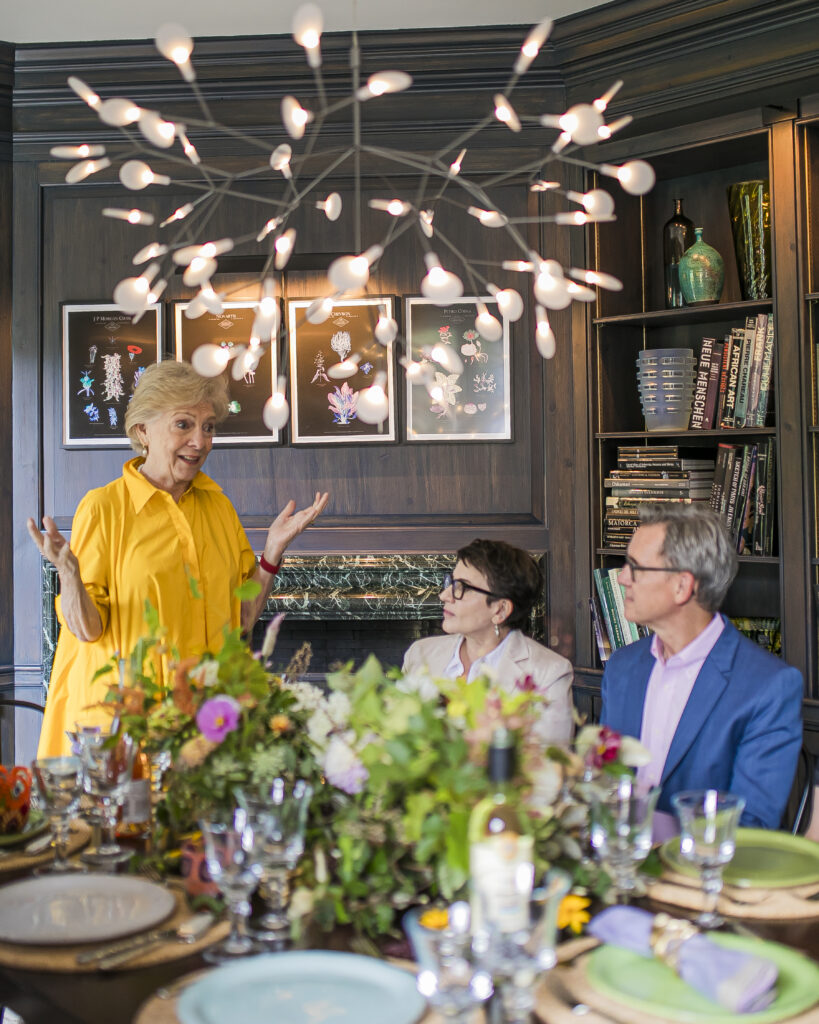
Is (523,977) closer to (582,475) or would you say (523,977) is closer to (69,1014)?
(69,1014)

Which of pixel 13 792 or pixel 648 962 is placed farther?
pixel 13 792

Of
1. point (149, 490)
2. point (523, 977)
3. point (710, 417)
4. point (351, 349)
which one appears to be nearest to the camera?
point (523, 977)

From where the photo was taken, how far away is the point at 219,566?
303cm

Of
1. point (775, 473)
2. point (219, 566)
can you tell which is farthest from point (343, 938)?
point (775, 473)

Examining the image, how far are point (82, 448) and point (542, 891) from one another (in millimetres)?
3286

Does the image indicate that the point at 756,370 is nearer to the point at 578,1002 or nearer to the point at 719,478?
the point at 719,478

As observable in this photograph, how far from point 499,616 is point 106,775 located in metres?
1.36

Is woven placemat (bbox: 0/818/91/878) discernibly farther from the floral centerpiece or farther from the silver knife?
the silver knife

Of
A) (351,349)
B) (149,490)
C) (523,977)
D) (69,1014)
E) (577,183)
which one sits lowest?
(69,1014)

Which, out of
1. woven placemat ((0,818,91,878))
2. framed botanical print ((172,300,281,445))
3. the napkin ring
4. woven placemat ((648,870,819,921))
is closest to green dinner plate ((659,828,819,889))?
woven placemat ((648,870,819,921))

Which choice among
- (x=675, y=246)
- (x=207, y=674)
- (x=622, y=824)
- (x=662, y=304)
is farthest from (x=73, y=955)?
(x=662, y=304)

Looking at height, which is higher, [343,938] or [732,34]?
[732,34]

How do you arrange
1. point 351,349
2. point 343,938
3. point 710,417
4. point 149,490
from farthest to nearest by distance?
point 351,349
point 710,417
point 149,490
point 343,938

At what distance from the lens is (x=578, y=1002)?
1375 mm
